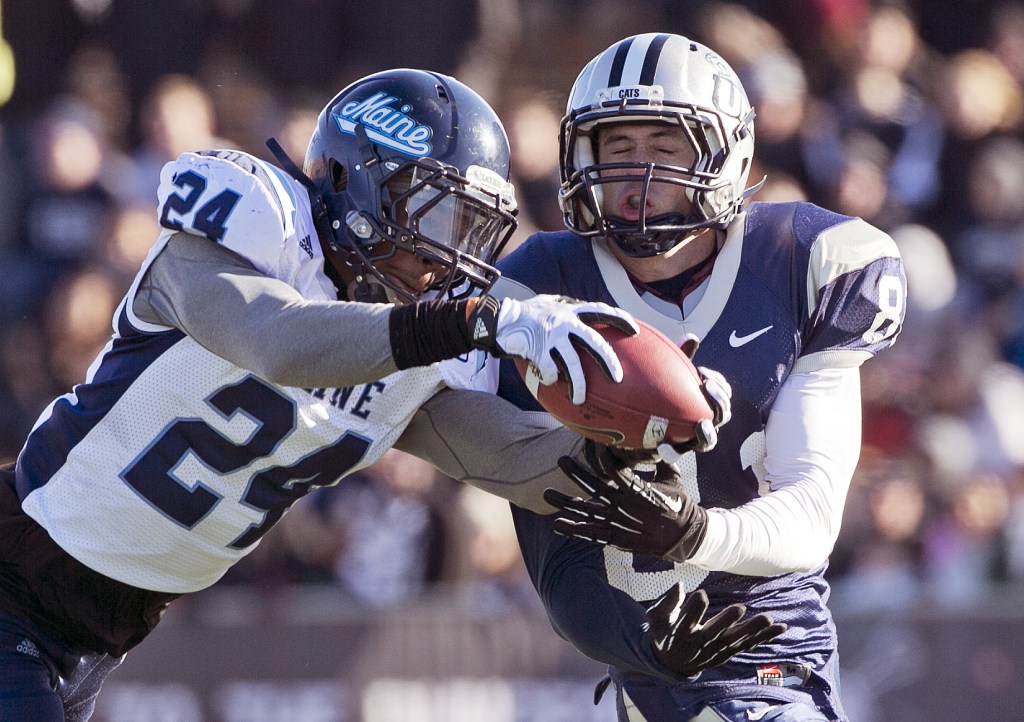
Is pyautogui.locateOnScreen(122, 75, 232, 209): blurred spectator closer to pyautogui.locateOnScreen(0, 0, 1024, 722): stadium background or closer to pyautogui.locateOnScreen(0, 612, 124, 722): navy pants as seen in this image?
pyautogui.locateOnScreen(0, 0, 1024, 722): stadium background

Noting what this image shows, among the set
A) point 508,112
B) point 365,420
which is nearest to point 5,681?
point 365,420

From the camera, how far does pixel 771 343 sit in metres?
3.31

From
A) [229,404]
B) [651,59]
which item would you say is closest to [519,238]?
[651,59]

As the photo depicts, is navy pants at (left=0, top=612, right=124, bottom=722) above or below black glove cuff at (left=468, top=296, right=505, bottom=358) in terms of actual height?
below

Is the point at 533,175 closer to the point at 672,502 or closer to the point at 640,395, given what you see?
the point at 672,502

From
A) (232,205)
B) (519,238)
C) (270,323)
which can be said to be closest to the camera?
(270,323)

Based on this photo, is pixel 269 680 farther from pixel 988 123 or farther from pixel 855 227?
pixel 988 123

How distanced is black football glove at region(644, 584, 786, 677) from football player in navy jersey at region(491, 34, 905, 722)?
0.01 meters

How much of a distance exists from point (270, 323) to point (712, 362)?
98 centimetres

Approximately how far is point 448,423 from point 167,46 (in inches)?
190

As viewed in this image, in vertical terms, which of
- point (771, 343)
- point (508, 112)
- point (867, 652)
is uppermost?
point (771, 343)

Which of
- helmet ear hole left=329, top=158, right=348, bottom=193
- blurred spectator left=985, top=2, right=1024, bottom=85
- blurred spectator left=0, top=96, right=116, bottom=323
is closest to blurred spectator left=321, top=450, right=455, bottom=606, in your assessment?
blurred spectator left=0, top=96, right=116, bottom=323

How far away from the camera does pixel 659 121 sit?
345 cm

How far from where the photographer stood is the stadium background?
19.4 feet
